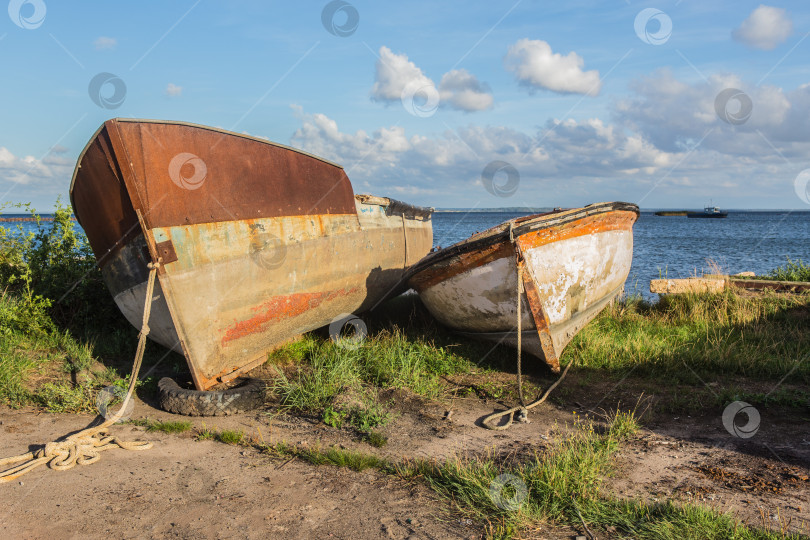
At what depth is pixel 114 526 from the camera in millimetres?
3039

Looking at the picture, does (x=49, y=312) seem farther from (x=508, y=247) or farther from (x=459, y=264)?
(x=508, y=247)

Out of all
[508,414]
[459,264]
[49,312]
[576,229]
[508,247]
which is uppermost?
[576,229]

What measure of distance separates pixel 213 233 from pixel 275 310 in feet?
3.53

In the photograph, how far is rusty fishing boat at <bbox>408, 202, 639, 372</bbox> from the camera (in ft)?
17.7

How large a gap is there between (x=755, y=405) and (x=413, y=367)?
3.26m

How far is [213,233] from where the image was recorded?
16.7 ft

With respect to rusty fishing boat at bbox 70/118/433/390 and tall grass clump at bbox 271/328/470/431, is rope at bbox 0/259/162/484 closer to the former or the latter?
rusty fishing boat at bbox 70/118/433/390

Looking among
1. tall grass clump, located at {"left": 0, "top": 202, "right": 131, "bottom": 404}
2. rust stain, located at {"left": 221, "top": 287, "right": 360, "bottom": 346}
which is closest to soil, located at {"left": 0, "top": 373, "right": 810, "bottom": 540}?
tall grass clump, located at {"left": 0, "top": 202, "right": 131, "bottom": 404}

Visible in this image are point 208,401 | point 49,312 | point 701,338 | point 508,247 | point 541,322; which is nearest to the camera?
point 208,401

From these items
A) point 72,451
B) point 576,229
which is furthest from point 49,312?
point 576,229

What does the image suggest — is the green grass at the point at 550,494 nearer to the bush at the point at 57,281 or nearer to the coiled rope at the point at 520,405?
the coiled rope at the point at 520,405

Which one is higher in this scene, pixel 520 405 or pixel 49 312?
pixel 49 312

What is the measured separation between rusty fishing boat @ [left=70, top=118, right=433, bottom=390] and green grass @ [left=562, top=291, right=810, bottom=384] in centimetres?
324

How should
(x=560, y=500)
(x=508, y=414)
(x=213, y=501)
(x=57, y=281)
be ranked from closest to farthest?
(x=560, y=500), (x=213, y=501), (x=508, y=414), (x=57, y=281)
